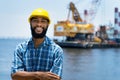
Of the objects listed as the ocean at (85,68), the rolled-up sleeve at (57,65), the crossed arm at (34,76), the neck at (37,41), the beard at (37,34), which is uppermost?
the beard at (37,34)

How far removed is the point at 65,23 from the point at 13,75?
78.3 metres

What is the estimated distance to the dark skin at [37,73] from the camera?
275cm

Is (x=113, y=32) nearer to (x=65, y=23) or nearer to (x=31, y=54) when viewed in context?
(x=65, y=23)

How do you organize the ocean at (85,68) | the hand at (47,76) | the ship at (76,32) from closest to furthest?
→ 1. the hand at (47,76)
2. the ocean at (85,68)
3. the ship at (76,32)

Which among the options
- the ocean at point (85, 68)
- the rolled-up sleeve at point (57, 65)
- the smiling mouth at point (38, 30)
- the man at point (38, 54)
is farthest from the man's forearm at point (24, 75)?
the ocean at point (85, 68)

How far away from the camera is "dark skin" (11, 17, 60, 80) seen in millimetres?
2748

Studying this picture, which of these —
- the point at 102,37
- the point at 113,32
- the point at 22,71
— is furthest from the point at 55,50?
the point at 113,32

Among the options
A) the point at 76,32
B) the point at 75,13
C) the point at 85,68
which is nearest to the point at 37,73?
the point at 85,68

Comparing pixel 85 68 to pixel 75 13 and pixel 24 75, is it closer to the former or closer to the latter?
pixel 24 75

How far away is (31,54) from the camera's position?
2.84m

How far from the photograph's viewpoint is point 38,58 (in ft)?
9.32

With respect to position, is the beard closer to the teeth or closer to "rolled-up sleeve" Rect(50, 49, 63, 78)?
the teeth

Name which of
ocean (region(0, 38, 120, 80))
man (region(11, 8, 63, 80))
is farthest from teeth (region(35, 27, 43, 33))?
ocean (region(0, 38, 120, 80))

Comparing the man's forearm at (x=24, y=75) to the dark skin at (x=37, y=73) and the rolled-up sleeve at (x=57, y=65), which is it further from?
the rolled-up sleeve at (x=57, y=65)
